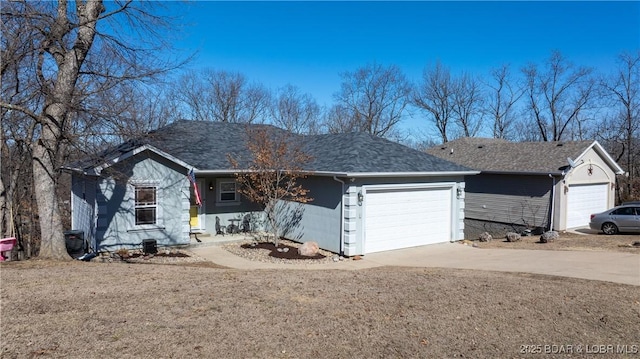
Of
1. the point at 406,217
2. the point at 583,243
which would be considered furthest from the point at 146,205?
the point at 583,243

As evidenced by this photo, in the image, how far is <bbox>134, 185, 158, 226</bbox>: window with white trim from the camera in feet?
46.4

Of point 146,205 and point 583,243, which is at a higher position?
point 146,205

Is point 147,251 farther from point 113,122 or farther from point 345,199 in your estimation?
point 345,199

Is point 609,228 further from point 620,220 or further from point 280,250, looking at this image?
point 280,250

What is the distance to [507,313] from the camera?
22.5ft

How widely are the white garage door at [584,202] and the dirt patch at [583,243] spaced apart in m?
1.94

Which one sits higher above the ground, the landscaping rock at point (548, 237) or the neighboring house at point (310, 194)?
the neighboring house at point (310, 194)

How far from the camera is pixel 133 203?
46.0ft

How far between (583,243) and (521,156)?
Result: 666cm

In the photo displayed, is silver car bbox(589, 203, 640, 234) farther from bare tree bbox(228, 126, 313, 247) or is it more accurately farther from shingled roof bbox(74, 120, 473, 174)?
bare tree bbox(228, 126, 313, 247)

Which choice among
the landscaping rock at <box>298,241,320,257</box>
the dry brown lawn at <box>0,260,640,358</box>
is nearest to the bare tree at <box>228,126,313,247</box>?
the landscaping rock at <box>298,241,320,257</box>

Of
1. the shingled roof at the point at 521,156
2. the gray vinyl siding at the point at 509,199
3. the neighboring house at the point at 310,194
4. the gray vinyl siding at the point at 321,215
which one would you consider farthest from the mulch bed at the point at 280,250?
the shingled roof at the point at 521,156

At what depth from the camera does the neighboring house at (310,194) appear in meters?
13.5

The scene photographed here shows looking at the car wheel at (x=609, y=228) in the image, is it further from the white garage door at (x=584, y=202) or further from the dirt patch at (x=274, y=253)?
the dirt patch at (x=274, y=253)
